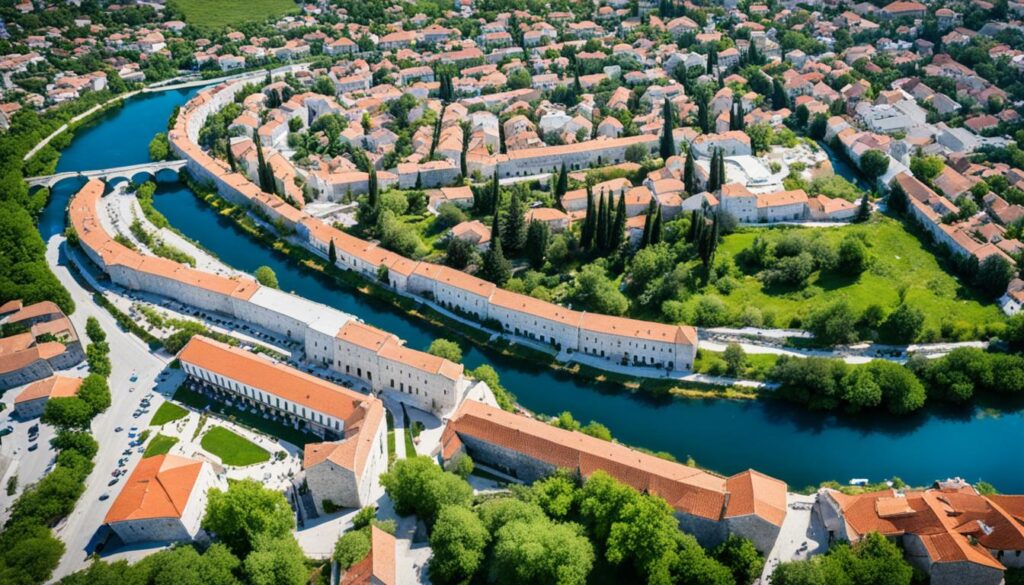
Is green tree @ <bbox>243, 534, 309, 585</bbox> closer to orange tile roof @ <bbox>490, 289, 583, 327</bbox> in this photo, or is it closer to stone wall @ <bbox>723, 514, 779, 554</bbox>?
stone wall @ <bbox>723, 514, 779, 554</bbox>

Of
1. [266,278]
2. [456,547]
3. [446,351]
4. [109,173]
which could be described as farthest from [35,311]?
[456,547]

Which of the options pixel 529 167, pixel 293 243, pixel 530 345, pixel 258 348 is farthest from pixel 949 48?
pixel 258 348

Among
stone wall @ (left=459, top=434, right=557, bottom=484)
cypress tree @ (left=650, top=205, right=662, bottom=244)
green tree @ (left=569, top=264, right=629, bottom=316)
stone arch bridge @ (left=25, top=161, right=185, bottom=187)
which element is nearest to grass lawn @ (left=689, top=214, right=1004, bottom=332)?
cypress tree @ (left=650, top=205, right=662, bottom=244)

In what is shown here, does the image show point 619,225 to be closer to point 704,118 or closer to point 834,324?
point 834,324

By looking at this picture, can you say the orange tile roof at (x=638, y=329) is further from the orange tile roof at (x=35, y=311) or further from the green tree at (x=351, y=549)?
the orange tile roof at (x=35, y=311)

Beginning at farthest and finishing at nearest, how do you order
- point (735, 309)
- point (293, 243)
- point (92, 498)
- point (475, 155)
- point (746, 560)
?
1. point (475, 155)
2. point (293, 243)
3. point (735, 309)
4. point (92, 498)
5. point (746, 560)

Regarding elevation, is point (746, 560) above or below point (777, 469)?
above

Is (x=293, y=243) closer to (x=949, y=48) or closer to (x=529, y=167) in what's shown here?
(x=529, y=167)
